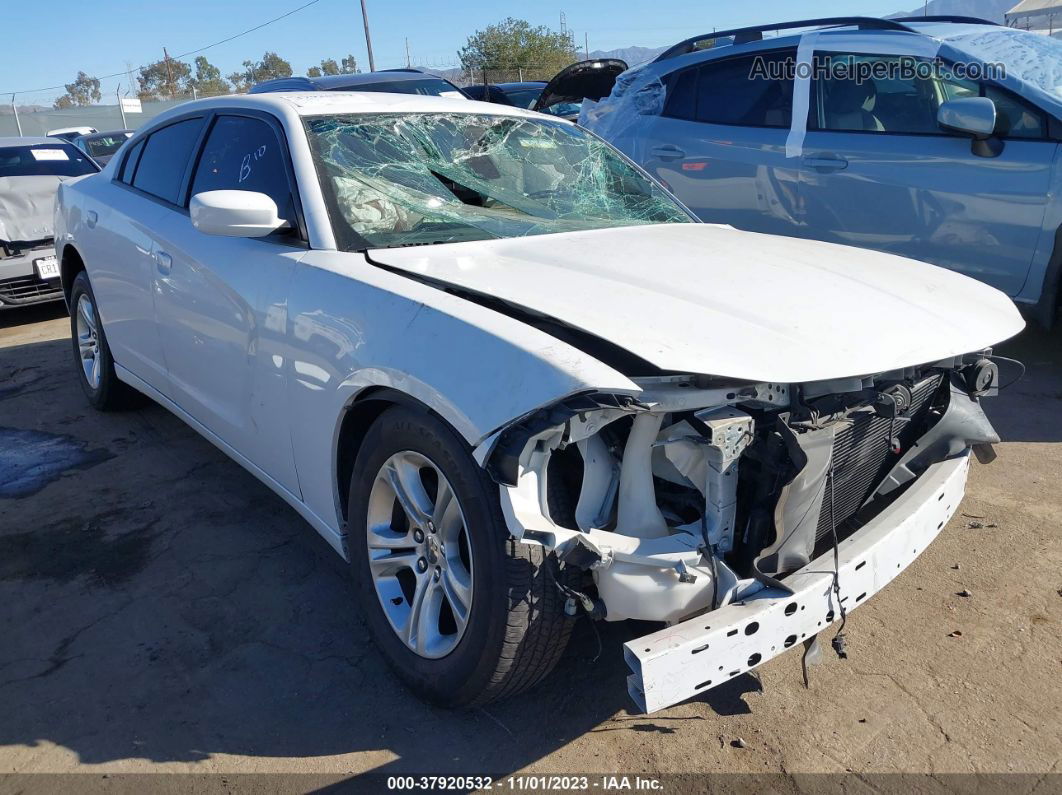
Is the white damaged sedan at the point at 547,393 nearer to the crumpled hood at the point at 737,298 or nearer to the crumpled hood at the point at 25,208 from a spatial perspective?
the crumpled hood at the point at 737,298

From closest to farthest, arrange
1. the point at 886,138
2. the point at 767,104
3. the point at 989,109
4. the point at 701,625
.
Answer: the point at 701,625, the point at 989,109, the point at 886,138, the point at 767,104

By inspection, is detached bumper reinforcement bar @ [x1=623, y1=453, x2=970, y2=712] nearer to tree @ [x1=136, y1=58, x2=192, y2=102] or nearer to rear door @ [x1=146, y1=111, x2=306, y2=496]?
rear door @ [x1=146, y1=111, x2=306, y2=496]

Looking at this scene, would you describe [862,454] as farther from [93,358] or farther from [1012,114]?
[93,358]

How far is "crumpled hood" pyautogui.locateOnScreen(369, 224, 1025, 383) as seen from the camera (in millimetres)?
2162

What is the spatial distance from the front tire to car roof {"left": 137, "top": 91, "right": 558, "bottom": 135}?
57.6 inches

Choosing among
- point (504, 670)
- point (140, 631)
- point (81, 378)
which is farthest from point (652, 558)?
point (81, 378)

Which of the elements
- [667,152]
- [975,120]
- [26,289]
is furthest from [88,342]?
[975,120]

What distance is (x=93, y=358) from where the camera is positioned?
16.9 feet

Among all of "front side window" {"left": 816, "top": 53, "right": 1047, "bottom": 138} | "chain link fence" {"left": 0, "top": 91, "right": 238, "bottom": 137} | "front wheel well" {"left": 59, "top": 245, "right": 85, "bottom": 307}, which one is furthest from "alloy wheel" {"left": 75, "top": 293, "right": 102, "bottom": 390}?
"chain link fence" {"left": 0, "top": 91, "right": 238, "bottom": 137}

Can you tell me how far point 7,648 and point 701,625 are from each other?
2357 mm

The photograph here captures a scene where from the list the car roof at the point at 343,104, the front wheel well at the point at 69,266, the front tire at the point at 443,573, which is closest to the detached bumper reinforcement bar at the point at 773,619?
the front tire at the point at 443,573

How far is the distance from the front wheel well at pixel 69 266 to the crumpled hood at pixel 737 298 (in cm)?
311

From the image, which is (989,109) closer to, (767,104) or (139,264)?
(767,104)

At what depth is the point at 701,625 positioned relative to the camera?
2.03 m
